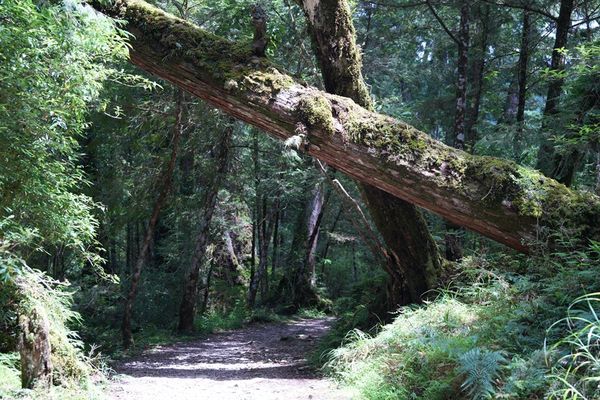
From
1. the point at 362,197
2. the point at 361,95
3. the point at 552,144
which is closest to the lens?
the point at 361,95

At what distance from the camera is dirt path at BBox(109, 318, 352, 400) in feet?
19.3

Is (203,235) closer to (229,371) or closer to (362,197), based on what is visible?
(229,371)

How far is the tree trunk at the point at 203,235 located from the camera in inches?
524

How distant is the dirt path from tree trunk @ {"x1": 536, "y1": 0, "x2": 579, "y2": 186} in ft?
17.3

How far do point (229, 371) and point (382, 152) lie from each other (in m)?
4.47

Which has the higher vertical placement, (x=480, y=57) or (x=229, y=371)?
(x=480, y=57)

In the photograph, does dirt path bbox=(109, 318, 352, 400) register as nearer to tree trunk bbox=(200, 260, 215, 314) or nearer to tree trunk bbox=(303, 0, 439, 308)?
tree trunk bbox=(303, 0, 439, 308)

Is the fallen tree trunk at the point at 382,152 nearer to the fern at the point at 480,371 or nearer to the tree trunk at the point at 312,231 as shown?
the fern at the point at 480,371

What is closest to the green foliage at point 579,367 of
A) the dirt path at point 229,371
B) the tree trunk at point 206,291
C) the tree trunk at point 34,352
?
the dirt path at point 229,371

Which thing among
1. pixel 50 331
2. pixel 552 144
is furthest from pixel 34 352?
pixel 552 144

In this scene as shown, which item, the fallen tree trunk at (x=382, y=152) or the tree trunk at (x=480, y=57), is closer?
the fallen tree trunk at (x=382, y=152)

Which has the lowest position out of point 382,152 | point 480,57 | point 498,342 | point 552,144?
point 498,342

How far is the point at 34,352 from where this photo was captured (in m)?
4.70

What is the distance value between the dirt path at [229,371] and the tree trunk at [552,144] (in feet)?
17.3
